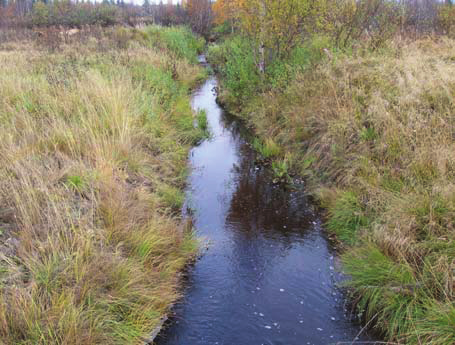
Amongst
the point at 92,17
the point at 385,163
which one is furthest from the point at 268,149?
the point at 92,17

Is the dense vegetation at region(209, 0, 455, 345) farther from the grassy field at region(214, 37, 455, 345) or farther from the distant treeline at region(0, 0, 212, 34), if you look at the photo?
the distant treeline at region(0, 0, 212, 34)

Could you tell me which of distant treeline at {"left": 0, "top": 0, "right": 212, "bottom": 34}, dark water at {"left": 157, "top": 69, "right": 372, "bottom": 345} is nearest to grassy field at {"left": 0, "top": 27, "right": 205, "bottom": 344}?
dark water at {"left": 157, "top": 69, "right": 372, "bottom": 345}

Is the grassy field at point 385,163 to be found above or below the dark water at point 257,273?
above

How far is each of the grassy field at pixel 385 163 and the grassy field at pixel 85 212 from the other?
2.23 meters

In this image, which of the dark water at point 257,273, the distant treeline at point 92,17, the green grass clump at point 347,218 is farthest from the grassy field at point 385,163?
the distant treeline at point 92,17

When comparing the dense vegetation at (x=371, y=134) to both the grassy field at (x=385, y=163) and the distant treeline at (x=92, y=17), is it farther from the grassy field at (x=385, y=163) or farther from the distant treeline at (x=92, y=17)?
the distant treeline at (x=92, y=17)

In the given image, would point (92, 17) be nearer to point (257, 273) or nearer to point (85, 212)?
point (85, 212)

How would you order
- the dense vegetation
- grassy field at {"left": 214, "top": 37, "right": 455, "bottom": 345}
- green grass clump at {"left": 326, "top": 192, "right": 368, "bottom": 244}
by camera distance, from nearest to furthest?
grassy field at {"left": 214, "top": 37, "right": 455, "bottom": 345} → the dense vegetation → green grass clump at {"left": 326, "top": 192, "right": 368, "bottom": 244}

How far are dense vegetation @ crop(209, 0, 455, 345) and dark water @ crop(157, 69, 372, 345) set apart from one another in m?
0.39

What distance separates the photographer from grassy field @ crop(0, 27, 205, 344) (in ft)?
11.4

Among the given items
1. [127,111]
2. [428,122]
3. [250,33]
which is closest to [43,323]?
[127,111]

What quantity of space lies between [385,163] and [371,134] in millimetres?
842

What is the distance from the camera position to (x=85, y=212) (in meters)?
4.70

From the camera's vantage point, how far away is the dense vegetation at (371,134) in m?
4.17
